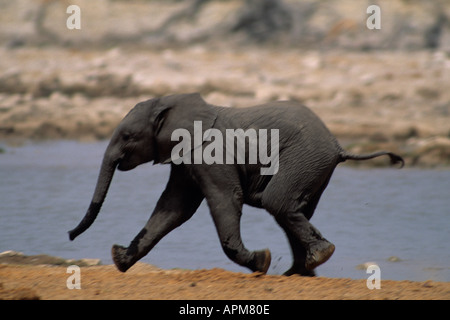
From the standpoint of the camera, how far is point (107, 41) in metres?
21.9

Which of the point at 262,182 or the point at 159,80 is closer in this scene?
the point at 262,182

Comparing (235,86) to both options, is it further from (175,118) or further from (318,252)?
(318,252)

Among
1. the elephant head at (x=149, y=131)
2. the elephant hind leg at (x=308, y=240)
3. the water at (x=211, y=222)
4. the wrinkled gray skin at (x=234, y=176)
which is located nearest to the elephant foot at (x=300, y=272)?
the wrinkled gray skin at (x=234, y=176)

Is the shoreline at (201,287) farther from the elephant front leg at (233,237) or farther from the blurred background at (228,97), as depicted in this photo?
the blurred background at (228,97)

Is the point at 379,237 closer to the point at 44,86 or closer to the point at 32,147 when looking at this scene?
the point at 32,147

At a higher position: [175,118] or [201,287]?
[175,118]

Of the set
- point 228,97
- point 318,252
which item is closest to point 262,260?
point 318,252

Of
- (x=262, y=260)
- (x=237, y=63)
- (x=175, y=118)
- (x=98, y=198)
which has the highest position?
(x=237, y=63)

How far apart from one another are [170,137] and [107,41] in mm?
15161

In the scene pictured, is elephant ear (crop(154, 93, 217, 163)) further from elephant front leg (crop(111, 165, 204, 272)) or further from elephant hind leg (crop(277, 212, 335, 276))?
elephant hind leg (crop(277, 212, 335, 276))

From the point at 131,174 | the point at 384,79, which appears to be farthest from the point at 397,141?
the point at 131,174

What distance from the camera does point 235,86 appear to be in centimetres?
1839

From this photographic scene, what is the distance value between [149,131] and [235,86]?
1132 centimetres

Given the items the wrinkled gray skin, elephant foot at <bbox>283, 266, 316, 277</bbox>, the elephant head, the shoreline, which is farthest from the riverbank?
the shoreline
